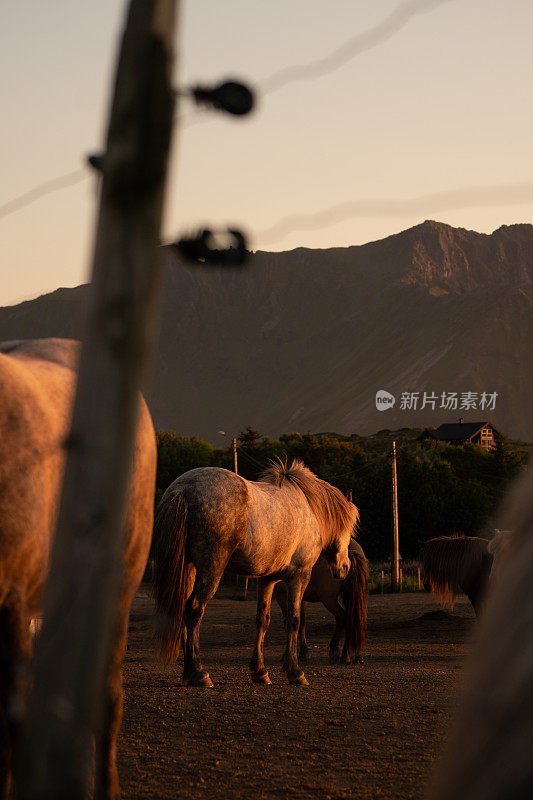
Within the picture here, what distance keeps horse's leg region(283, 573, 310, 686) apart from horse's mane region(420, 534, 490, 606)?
3.98 metres

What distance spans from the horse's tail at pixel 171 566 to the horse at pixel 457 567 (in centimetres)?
572

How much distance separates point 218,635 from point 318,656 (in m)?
4.61

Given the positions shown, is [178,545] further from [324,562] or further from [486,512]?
[486,512]

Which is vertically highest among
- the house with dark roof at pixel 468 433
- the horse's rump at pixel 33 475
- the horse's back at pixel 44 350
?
the house with dark roof at pixel 468 433

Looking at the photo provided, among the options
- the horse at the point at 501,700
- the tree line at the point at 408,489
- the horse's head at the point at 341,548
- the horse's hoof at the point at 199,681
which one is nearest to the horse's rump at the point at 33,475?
the horse at the point at 501,700

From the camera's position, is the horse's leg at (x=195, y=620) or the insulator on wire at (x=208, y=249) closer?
the insulator on wire at (x=208, y=249)

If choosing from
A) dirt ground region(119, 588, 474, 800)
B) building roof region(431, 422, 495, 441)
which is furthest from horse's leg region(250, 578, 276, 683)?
building roof region(431, 422, 495, 441)

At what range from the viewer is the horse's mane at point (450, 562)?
13.8m

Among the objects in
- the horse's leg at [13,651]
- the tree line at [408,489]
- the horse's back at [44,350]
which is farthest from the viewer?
the tree line at [408,489]

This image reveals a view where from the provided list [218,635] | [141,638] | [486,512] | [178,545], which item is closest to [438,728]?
[178,545]

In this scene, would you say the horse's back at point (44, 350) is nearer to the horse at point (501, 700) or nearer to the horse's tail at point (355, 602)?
the horse at point (501, 700)

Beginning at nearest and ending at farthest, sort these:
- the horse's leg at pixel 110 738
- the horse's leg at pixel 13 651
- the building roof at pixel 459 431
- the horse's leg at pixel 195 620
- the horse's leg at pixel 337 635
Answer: the horse's leg at pixel 13 651 → the horse's leg at pixel 110 738 → the horse's leg at pixel 195 620 → the horse's leg at pixel 337 635 → the building roof at pixel 459 431

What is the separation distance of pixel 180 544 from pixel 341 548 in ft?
10.5

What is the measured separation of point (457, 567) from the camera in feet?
45.5
